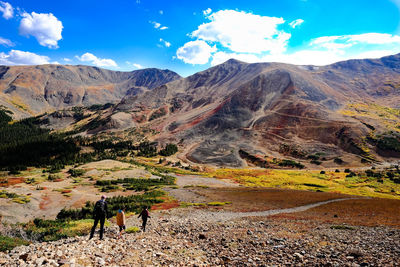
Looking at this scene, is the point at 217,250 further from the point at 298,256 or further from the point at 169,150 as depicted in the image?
the point at 169,150

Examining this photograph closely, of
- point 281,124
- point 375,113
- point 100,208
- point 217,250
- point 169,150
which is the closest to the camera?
point 217,250

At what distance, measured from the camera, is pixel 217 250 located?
1283 centimetres

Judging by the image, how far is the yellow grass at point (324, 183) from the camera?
57.2 m

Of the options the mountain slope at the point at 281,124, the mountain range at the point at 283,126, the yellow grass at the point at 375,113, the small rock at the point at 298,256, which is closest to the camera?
the small rock at the point at 298,256

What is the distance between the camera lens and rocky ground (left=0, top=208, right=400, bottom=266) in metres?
9.93

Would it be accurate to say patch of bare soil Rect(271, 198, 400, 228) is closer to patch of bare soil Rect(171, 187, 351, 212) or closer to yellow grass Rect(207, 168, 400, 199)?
patch of bare soil Rect(171, 187, 351, 212)

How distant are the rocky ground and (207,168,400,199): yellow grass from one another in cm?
4978

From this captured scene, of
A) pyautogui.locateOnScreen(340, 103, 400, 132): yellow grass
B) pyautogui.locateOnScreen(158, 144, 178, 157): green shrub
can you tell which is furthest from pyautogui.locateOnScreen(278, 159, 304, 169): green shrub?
pyautogui.locateOnScreen(340, 103, 400, 132): yellow grass

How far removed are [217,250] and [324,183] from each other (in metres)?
67.4

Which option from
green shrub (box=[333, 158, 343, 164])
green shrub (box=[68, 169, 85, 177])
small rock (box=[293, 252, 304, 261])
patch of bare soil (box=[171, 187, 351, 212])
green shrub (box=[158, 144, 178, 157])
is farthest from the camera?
green shrub (box=[158, 144, 178, 157])

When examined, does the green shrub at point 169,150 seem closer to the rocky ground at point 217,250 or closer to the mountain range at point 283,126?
the mountain range at point 283,126

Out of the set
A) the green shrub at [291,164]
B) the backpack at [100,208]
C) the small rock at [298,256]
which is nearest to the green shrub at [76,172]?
the backpack at [100,208]

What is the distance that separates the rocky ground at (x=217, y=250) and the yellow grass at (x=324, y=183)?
49781mm

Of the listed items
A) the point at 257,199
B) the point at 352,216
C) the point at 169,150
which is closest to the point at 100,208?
the point at 352,216
